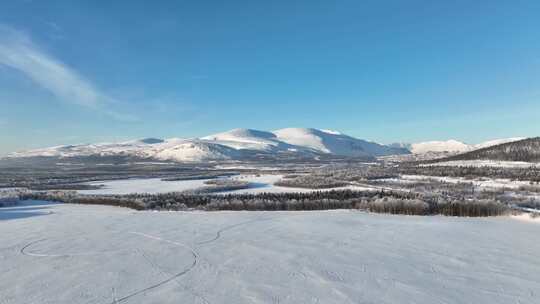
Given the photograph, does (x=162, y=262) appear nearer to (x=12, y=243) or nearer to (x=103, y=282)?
(x=103, y=282)

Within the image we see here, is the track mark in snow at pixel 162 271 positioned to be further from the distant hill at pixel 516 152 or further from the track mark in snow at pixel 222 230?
the distant hill at pixel 516 152

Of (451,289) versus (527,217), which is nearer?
(451,289)

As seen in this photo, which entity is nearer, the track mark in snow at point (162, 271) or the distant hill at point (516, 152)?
the track mark in snow at point (162, 271)

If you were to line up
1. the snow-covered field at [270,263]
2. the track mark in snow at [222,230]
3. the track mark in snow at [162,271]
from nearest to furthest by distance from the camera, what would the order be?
the track mark in snow at [162,271] → the snow-covered field at [270,263] → the track mark in snow at [222,230]

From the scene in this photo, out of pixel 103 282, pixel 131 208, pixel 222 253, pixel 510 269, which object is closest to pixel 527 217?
pixel 510 269

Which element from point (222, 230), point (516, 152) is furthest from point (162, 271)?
point (516, 152)

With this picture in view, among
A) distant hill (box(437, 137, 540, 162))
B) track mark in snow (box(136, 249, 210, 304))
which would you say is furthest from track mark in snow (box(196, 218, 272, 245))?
distant hill (box(437, 137, 540, 162))

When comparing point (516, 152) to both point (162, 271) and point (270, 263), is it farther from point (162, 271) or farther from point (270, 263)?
point (162, 271)

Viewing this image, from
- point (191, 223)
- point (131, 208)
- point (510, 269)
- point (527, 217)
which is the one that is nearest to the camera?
point (510, 269)

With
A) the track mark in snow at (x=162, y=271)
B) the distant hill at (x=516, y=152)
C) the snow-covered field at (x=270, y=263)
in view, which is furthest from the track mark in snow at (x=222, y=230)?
the distant hill at (x=516, y=152)
